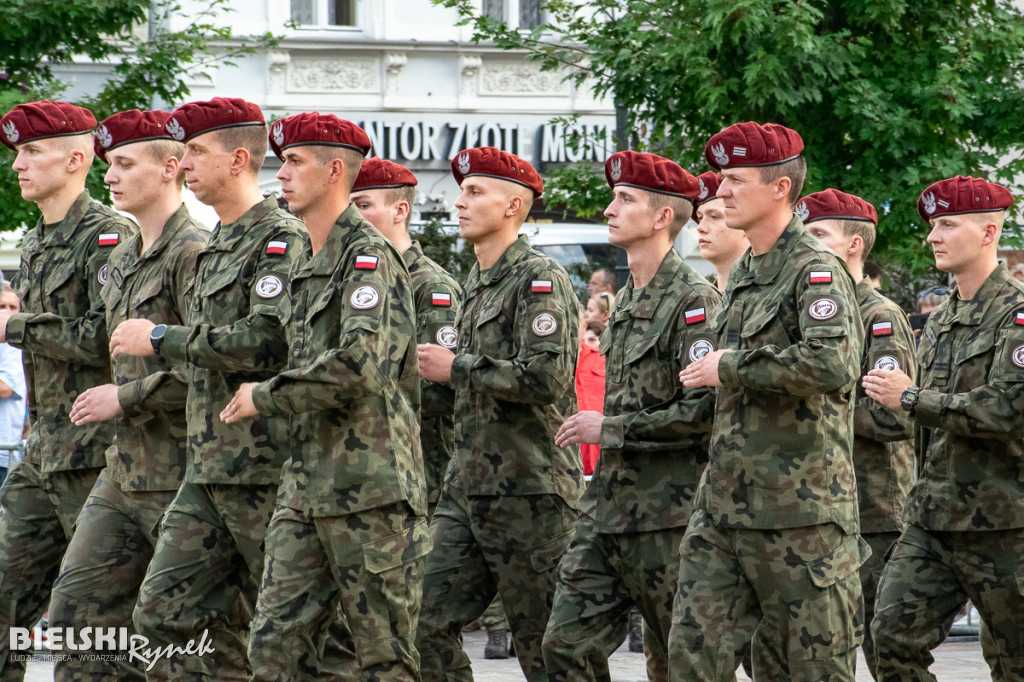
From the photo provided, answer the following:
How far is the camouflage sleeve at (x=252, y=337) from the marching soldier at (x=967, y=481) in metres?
2.38

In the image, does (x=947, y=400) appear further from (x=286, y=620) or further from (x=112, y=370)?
(x=112, y=370)

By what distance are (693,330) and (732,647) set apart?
146 centimetres

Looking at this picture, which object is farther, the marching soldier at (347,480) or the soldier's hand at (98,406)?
the soldier's hand at (98,406)

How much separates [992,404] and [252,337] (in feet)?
9.65

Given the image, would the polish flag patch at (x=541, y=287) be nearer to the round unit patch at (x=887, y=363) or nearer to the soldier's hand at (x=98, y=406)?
the round unit patch at (x=887, y=363)

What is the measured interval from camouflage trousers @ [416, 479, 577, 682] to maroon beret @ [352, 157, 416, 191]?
2.13 m

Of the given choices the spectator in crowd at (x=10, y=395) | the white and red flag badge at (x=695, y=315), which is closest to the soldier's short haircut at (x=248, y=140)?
the white and red flag badge at (x=695, y=315)

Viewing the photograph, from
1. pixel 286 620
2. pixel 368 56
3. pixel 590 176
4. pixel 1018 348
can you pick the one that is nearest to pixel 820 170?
pixel 590 176

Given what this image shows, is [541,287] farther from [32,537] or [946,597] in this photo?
[32,537]

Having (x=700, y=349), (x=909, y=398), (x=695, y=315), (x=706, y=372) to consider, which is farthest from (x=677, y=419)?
(x=909, y=398)

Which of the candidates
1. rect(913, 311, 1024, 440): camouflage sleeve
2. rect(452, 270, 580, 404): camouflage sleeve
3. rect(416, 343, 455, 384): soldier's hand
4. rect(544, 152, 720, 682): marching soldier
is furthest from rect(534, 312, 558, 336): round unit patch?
rect(913, 311, 1024, 440): camouflage sleeve

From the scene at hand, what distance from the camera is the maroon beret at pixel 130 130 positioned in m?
6.94

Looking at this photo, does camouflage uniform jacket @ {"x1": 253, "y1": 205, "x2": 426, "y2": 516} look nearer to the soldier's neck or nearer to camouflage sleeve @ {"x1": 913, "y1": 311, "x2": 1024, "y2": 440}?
the soldier's neck

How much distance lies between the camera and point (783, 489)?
5.65m
